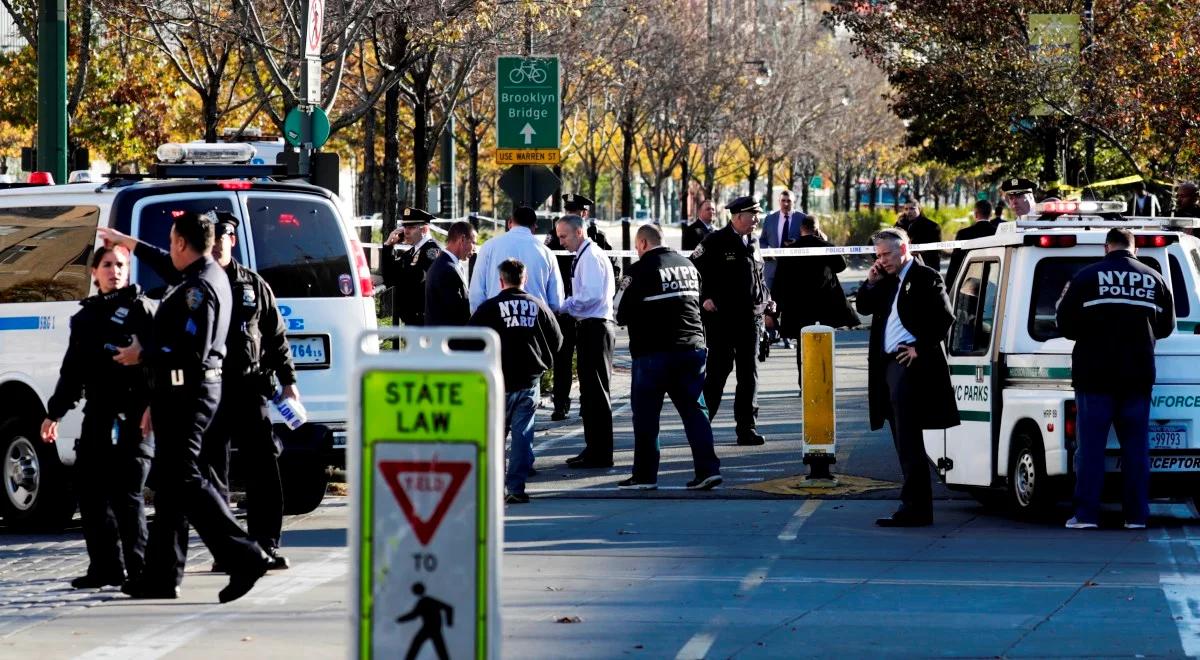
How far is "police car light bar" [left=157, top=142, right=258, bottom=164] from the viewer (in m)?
11.7

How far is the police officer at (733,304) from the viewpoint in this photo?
15.4m

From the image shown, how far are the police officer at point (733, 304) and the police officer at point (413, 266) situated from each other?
Answer: 2186 millimetres

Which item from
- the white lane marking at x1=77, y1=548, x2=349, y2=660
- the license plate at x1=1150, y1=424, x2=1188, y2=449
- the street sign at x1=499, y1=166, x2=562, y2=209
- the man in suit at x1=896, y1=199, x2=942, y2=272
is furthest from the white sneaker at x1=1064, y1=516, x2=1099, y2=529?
the street sign at x1=499, y1=166, x2=562, y2=209

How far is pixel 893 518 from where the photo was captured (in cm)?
1111

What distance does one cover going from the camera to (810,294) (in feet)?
61.0

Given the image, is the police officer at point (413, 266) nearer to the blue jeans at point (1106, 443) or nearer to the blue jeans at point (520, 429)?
the blue jeans at point (520, 429)

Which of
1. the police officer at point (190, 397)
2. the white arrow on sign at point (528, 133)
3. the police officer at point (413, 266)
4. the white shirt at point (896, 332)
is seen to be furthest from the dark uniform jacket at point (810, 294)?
the police officer at point (190, 397)

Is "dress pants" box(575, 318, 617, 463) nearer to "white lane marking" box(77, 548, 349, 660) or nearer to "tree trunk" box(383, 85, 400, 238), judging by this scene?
"white lane marking" box(77, 548, 349, 660)

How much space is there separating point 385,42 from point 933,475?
12.6 meters

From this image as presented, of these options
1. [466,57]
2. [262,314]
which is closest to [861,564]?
[262,314]

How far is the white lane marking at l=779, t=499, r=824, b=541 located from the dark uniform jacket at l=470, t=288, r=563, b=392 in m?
1.86

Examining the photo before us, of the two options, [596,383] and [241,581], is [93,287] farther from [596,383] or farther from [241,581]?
[596,383]

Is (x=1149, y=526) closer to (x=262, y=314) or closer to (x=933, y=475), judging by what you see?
(x=933, y=475)

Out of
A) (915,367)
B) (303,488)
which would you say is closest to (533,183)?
(303,488)
